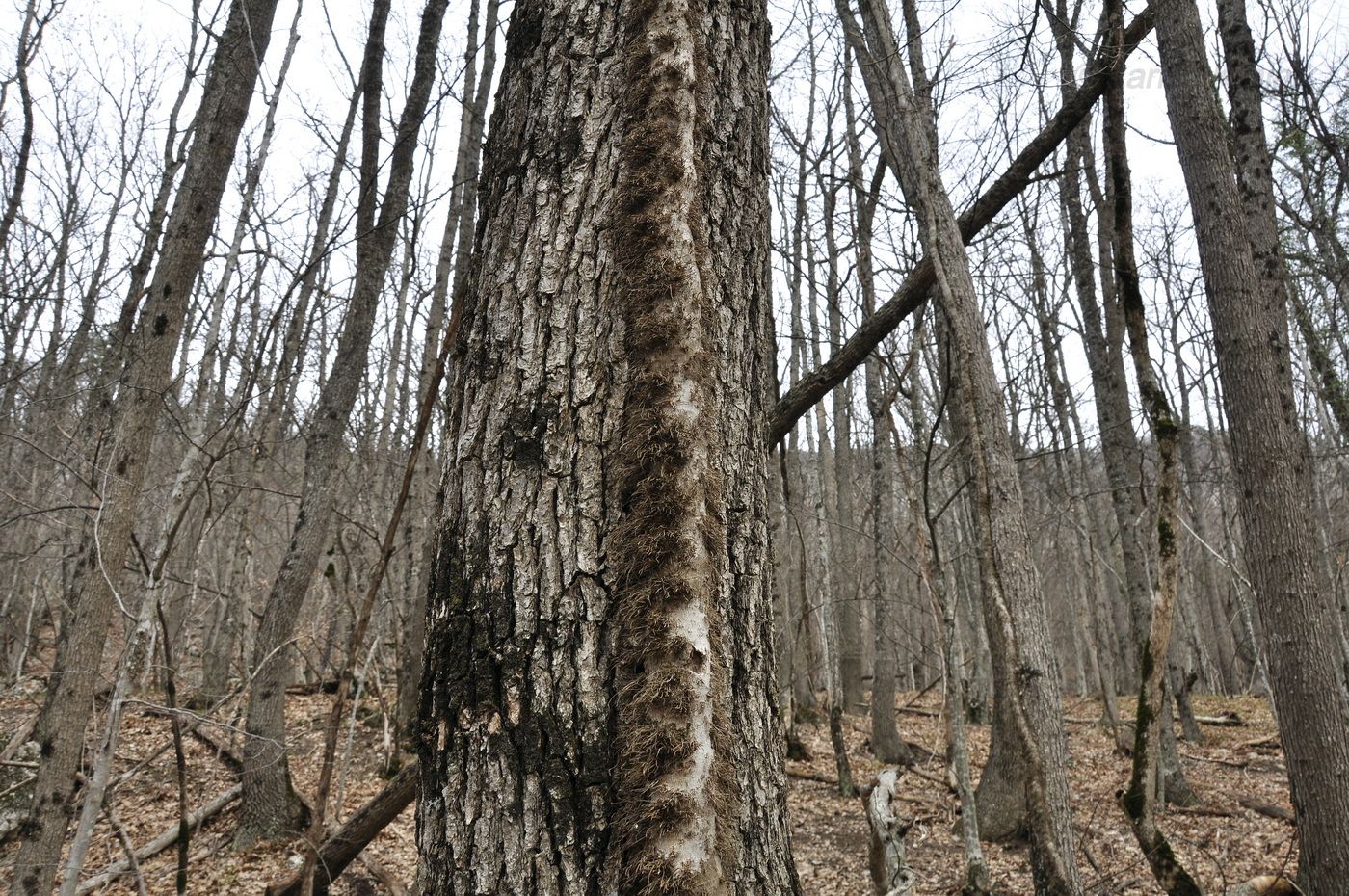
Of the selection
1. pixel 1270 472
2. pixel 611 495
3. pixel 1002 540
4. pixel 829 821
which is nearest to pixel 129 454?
pixel 611 495

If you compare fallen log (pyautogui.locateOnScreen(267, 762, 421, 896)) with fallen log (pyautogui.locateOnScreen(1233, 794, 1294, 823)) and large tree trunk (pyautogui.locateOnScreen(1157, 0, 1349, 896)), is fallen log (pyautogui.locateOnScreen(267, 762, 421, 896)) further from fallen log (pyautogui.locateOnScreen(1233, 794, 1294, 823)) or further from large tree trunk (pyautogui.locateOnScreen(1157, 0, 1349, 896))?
fallen log (pyautogui.locateOnScreen(1233, 794, 1294, 823))

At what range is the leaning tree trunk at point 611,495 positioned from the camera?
39.7 inches

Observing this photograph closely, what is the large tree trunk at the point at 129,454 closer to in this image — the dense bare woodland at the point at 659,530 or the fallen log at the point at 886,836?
the dense bare woodland at the point at 659,530

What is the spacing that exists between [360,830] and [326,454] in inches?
186

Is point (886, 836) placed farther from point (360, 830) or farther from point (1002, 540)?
point (360, 830)

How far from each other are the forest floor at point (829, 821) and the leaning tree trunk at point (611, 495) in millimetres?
2468

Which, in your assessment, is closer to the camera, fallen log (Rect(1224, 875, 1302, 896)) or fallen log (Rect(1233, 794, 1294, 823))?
fallen log (Rect(1224, 875, 1302, 896))

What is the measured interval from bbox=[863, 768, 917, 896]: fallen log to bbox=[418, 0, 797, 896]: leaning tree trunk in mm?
1643

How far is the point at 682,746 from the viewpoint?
0.96 metres

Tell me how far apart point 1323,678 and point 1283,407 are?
166cm

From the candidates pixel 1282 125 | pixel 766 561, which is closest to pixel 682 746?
pixel 766 561

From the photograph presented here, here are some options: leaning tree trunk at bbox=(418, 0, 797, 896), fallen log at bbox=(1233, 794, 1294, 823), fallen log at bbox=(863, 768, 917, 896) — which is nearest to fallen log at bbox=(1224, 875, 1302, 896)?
fallen log at bbox=(863, 768, 917, 896)

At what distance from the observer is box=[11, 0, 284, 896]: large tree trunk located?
3.48 metres

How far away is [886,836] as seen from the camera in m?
2.58
